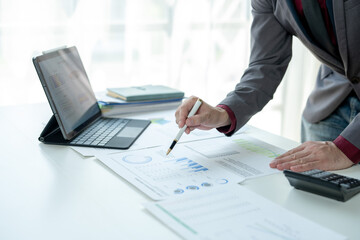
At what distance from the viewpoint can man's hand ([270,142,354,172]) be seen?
41.5 inches

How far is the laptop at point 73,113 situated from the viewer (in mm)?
1219

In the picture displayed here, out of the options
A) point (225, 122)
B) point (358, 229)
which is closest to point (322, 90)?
point (225, 122)

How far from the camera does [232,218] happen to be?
797 millimetres

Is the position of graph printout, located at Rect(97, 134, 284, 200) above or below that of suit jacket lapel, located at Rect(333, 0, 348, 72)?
below

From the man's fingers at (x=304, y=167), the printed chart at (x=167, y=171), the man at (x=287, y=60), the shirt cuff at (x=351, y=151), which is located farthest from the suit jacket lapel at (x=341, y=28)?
the printed chart at (x=167, y=171)

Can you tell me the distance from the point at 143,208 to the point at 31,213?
0.20 meters

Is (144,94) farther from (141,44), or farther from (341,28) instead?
(141,44)

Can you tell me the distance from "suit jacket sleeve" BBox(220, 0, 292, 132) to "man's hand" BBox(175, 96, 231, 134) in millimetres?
165

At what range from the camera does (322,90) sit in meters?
1.71

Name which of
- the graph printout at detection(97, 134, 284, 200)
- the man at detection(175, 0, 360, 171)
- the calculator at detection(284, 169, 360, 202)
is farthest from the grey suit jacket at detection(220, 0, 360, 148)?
the calculator at detection(284, 169, 360, 202)

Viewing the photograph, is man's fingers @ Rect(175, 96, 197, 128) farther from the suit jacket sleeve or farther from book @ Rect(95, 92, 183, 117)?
book @ Rect(95, 92, 183, 117)

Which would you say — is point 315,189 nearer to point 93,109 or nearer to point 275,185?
point 275,185

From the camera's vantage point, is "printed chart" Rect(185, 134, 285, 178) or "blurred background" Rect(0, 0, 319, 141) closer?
"printed chart" Rect(185, 134, 285, 178)

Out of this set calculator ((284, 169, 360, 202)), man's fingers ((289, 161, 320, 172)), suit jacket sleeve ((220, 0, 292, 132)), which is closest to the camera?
calculator ((284, 169, 360, 202))
